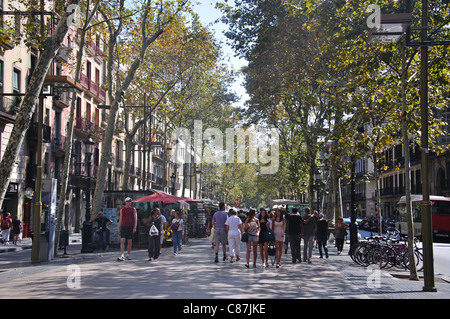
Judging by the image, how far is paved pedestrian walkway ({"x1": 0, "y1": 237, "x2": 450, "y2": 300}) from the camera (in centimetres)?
990

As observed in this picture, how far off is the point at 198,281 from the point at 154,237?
5837mm

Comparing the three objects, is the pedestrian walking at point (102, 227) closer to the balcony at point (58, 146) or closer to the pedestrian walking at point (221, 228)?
the pedestrian walking at point (221, 228)

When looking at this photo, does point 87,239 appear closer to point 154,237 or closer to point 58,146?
point 154,237

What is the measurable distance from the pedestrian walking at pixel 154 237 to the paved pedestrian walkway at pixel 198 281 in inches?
17.5

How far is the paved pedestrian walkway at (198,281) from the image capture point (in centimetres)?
990

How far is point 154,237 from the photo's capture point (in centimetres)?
1723

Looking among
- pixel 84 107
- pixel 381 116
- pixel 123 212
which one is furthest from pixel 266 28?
pixel 84 107

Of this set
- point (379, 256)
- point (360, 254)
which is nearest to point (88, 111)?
point (360, 254)

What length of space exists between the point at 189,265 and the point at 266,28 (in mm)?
11775

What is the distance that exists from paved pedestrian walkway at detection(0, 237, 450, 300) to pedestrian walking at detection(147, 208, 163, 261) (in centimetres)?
44

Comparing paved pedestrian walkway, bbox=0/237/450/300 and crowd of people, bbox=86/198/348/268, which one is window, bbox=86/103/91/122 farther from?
paved pedestrian walkway, bbox=0/237/450/300

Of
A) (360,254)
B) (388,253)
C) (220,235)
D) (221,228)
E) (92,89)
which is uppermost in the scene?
(92,89)

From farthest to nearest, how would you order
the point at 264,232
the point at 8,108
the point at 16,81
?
the point at 16,81
the point at 8,108
the point at 264,232

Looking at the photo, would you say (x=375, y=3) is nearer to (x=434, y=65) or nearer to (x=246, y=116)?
(x=434, y=65)
